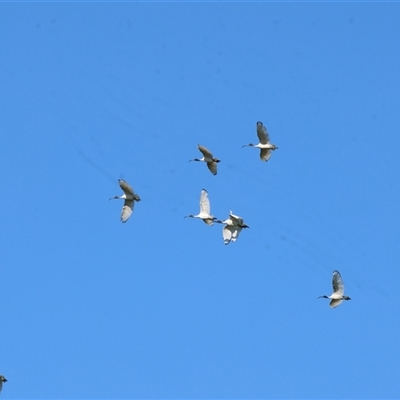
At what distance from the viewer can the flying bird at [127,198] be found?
283ft

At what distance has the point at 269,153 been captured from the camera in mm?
88375

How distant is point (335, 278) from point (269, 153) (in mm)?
7489

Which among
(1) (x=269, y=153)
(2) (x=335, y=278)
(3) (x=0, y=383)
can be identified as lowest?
(3) (x=0, y=383)

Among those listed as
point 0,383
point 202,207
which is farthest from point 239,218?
point 0,383

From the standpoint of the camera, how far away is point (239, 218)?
8906cm

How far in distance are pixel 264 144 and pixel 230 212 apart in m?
3.96

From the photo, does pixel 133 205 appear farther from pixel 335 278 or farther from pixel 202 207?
pixel 335 278

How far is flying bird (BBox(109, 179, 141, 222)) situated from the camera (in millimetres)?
86250

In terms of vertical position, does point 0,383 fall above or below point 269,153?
below

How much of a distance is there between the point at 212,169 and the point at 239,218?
3.03 meters

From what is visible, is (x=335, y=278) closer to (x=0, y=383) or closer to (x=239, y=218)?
(x=239, y=218)

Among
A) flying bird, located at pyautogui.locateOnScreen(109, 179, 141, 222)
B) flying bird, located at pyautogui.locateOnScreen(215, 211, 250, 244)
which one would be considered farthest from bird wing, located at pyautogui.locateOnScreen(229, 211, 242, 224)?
flying bird, located at pyautogui.locateOnScreen(109, 179, 141, 222)

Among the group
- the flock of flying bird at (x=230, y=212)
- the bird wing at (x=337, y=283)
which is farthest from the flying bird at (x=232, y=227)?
the bird wing at (x=337, y=283)

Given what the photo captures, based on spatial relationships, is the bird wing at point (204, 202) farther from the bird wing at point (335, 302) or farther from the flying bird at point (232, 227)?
the bird wing at point (335, 302)
